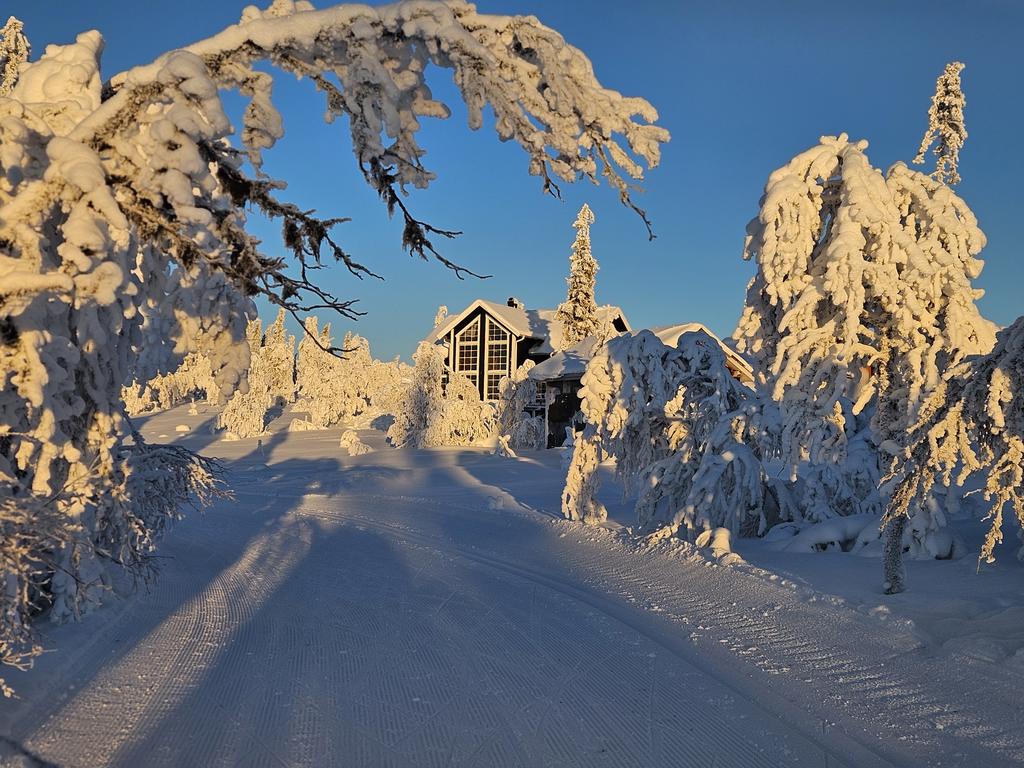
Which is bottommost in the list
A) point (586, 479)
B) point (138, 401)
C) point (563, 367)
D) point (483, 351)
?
point (586, 479)

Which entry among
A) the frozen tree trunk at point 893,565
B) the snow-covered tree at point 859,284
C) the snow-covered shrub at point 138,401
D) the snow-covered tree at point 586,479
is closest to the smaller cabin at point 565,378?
the snow-covered tree at point 586,479

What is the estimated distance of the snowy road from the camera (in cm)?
409

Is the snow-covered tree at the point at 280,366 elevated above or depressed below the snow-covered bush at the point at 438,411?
above

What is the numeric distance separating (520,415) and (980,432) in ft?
92.5

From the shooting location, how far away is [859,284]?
9680 mm

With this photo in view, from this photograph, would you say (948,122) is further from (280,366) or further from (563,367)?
(280,366)

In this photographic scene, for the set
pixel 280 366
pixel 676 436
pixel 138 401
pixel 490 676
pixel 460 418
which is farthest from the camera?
pixel 280 366

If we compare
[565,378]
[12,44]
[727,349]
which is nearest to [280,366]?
[565,378]

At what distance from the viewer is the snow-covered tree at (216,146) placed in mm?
3674

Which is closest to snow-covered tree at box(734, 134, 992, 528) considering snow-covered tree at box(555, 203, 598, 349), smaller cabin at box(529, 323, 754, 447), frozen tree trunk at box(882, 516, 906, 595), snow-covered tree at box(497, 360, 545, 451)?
frozen tree trunk at box(882, 516, 906, 595)

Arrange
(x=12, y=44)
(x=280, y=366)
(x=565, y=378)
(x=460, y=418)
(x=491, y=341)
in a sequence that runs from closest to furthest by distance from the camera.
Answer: (x=12, y=44) < (x=565, y=378) < (x=460, y=418) < (x=491, y=341) < (x=280, y=366)

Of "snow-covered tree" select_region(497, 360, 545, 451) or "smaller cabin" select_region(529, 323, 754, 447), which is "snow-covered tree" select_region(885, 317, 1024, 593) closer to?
"smaller cabin" select_region(529, 323, 754, 447)

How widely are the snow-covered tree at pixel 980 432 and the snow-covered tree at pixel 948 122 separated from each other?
24636 millimetres

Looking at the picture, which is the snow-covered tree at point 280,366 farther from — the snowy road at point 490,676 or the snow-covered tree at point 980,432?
the snow-covered tree at point 980,432
